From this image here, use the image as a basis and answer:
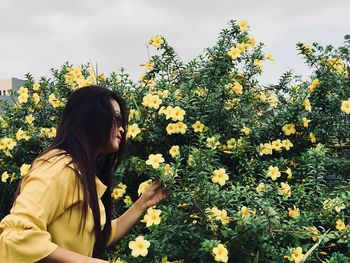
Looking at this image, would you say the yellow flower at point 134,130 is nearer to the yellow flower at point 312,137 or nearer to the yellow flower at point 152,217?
the yellow flower at point 152,217

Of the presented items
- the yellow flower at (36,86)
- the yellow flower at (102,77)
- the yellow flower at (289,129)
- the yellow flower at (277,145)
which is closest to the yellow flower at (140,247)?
the yellow flower at (277,145)

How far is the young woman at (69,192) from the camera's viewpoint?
1.41 m

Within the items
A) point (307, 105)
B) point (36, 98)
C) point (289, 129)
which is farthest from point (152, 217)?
point (36, 98)

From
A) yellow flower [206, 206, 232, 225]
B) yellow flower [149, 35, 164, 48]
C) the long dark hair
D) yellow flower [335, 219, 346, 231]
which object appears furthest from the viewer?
yellow flower [149, 35, 164, 48]

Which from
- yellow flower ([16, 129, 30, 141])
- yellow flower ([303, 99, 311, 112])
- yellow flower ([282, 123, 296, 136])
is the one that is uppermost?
yellow flower ([303, 99, 311, 112])

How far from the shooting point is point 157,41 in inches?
136

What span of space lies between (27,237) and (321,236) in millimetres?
1355

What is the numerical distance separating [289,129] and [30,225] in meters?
1.93

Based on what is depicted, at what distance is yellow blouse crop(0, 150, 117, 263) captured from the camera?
140 cm

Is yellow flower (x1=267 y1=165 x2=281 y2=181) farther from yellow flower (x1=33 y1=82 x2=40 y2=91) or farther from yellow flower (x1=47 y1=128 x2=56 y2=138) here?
yellow flower (x1=33 y1=82 x2=40 y2=91)

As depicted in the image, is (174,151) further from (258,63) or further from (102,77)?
(102,77)

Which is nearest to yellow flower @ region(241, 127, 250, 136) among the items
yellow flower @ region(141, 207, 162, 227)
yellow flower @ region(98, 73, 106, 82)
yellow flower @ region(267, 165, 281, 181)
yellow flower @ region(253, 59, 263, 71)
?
yellow flower @ region(267, 165, 281, 181)

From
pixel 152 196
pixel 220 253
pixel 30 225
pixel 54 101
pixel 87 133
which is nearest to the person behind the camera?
pixel 30 225

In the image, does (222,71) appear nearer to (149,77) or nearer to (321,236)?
(149,77)
